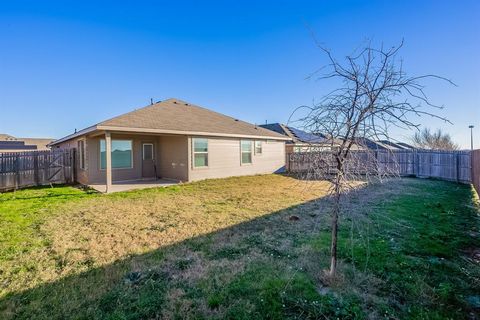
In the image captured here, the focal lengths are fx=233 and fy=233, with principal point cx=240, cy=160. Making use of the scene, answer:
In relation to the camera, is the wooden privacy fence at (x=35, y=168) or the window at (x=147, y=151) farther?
the window at (x=147, y=151)

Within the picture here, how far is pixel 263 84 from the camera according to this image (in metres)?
16.1

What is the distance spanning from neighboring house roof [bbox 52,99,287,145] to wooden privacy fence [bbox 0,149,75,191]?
1.38m

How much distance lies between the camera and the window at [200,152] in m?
12.0

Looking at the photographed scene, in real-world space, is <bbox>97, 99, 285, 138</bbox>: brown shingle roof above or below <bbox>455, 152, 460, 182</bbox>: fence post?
above

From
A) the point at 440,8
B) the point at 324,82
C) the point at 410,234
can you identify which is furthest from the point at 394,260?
the point at 440,8

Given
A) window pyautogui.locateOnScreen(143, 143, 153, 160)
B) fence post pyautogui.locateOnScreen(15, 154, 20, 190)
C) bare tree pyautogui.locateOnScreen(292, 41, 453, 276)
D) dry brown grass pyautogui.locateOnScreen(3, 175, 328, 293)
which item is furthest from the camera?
window pyautogui.locateOnScreen(143, 143, 153, 160)

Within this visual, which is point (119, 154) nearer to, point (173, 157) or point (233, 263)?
point (173, 157)

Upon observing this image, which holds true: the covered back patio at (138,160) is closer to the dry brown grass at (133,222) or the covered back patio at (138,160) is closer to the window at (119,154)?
the window at (119,154)

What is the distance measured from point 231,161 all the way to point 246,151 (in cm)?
147

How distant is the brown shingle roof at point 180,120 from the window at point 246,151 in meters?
0.62

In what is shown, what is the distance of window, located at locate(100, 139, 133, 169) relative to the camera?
454 inches

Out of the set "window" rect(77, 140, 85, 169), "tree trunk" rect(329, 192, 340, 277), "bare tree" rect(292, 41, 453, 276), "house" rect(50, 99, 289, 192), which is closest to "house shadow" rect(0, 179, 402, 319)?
"tree trunk" rect(329, 192, 340, 277)

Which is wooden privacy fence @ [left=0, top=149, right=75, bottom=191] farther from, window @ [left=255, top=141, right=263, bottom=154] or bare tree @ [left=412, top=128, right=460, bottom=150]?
bare tree @ [left=412, top=128, right=460, bottom=150]

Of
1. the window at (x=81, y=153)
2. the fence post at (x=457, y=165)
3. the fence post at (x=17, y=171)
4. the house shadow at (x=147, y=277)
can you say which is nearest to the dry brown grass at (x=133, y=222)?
the house shadow at (x=147, y=277)
